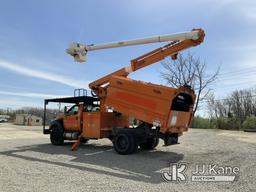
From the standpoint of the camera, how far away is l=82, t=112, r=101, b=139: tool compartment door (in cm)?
1575

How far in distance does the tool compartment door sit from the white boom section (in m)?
2.88

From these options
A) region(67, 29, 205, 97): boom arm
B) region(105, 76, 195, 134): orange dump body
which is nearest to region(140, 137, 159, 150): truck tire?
region(105, 76, 195, 134): orange dump body

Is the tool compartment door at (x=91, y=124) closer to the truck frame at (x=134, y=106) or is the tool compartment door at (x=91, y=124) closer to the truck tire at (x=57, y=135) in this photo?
the truck frame at (x=134, y=106)

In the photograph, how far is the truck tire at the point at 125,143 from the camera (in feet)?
45.0

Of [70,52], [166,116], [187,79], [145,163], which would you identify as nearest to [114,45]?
[70,52]

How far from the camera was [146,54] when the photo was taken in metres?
14.9

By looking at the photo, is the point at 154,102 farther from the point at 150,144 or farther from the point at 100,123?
the point at 100,123

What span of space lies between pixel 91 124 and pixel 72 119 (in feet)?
5.26

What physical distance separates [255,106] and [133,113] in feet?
247

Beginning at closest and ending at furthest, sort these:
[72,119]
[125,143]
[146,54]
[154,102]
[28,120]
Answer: [154,102], [125,143], [146,54], [72,119], [28,120]

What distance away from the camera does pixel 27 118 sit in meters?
56.5

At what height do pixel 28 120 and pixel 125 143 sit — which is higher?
pixel 28 120

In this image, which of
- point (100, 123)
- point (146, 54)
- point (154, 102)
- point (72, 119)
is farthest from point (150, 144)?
point (72, 119)

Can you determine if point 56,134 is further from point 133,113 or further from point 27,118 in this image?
point 27,118
